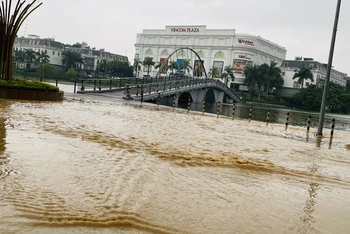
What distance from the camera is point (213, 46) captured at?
102 m

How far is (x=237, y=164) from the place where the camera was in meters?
8.02

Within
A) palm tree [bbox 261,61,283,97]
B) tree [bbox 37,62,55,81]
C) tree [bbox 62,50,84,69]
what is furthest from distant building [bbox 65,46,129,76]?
palm tree [bbox 261,61,283,97]

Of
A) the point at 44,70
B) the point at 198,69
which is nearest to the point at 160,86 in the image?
the point at 44,70

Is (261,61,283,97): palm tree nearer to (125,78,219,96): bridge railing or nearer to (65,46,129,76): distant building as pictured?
(125,78,219,96): bridge railing

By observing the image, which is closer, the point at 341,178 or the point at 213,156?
the point at 341,178

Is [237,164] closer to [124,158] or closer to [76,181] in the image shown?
[124,158]

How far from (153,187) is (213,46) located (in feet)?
327

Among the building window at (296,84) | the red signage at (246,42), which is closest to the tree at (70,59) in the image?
the red signage at (246,42)

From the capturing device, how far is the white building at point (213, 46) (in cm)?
9644

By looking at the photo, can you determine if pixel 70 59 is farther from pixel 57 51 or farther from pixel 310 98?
pixel 310 98

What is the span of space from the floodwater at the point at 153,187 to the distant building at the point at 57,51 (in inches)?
3789

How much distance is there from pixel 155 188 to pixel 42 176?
1.69 metres

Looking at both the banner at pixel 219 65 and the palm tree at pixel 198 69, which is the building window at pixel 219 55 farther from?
the palm tree at pixel 198 69

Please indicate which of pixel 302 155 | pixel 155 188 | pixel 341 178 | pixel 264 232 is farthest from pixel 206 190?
pixel 302 155
